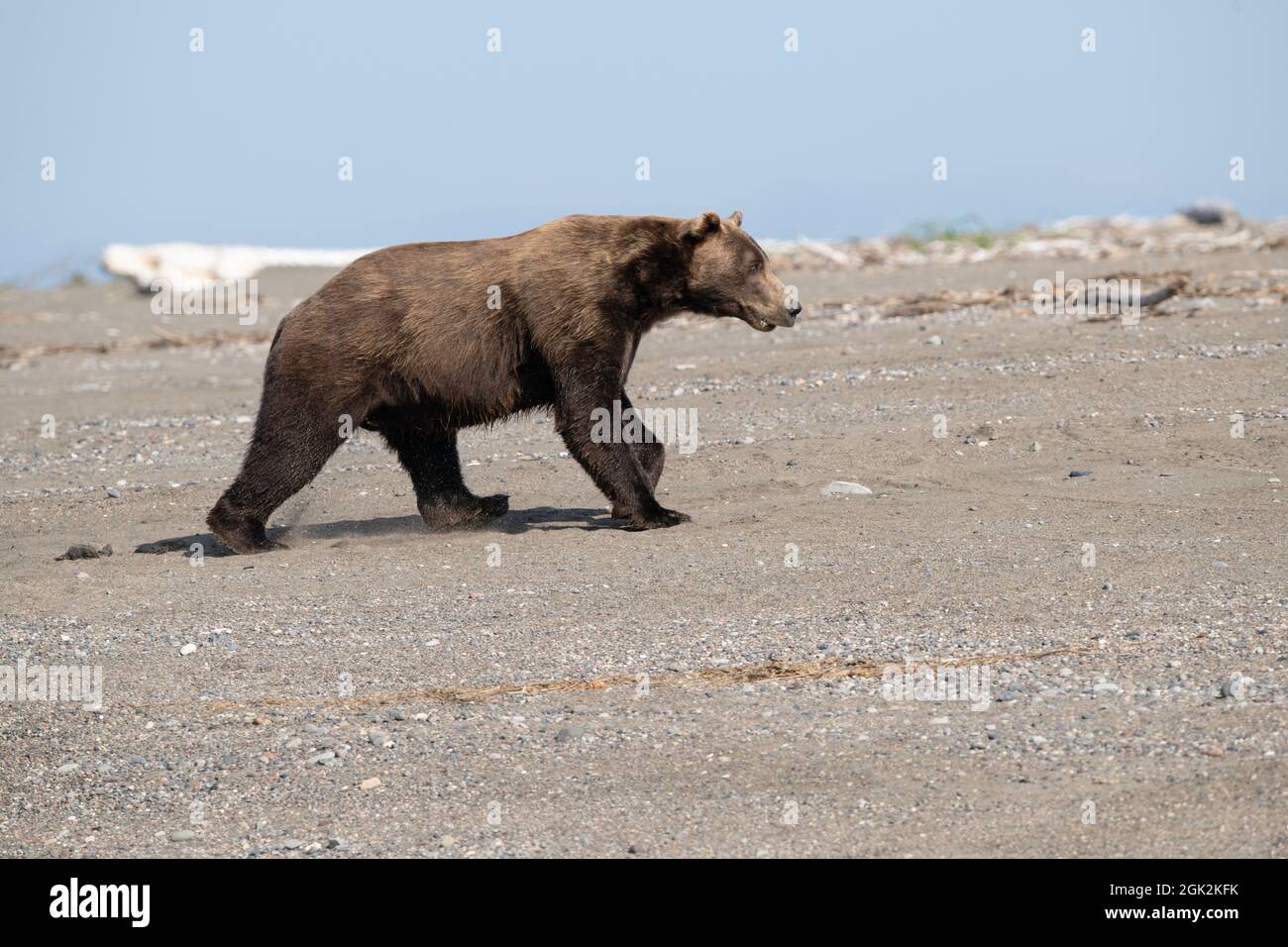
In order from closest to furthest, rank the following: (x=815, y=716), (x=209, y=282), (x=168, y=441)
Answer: (x=815, y=716) < (x=168, y=441) < (x=209, y=282)

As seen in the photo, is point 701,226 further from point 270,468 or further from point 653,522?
point 270,468

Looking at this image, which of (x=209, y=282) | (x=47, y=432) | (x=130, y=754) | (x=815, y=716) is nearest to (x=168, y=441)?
(x=47, y=432)

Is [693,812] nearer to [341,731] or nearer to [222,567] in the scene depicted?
[341,731]

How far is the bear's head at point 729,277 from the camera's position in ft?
31.7

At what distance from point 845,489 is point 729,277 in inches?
57.6

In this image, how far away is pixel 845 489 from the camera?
10.1 m

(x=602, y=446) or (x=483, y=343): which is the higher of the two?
(x=483, y=343)

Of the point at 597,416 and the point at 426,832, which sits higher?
the point at 597,416

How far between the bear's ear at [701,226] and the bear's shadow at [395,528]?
5.59 feet

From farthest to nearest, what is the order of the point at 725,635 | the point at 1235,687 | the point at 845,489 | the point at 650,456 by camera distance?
the point at 845,489 < the point at 650,456 < the point at 725,635 < the point at 1235,687

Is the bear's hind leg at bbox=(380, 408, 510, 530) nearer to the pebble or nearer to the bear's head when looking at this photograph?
the bear's head

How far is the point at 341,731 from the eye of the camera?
628cm

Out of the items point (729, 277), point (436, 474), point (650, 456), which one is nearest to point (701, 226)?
point (729, 277)

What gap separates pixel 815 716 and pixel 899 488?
422 cm
